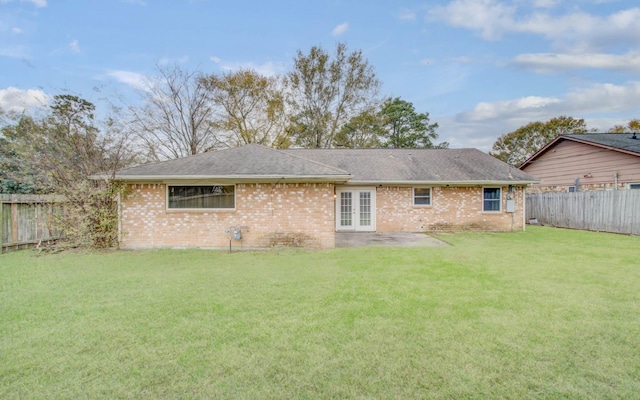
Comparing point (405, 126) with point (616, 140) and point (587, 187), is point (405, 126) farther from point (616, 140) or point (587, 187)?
point (587, 187)

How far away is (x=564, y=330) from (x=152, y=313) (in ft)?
17.4

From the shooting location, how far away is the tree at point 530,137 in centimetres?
3183

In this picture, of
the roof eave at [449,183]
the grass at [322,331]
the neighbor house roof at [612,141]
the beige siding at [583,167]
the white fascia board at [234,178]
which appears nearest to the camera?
the grass at [322,331]

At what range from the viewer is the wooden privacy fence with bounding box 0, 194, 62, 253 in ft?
28.6

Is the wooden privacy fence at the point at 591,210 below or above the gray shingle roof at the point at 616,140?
below

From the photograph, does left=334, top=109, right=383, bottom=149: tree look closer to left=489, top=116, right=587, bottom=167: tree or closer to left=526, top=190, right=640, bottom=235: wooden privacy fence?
Answer: left=526, top=190, right=640, bottom=235: wooden privacy fence

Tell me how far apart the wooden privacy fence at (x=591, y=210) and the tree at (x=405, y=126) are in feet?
49.8

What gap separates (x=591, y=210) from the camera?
13.5m

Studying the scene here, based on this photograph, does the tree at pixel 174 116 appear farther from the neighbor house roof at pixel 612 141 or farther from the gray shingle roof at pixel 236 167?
the neighbor house roof at pixel 612 141

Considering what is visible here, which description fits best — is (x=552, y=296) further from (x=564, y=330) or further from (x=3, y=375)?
(x=3, y=375)

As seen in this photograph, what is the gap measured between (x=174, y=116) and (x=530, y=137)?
1418 inches

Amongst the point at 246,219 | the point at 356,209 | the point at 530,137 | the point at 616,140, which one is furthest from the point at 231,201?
the point at 530,137

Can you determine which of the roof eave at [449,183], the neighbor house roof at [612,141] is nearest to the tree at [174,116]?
the roof eave at [449,183]

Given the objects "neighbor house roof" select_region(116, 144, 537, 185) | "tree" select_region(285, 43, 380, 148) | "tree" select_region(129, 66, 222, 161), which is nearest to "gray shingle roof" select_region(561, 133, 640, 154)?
"neighbor house roof" select_region(116, 144, 537, 185)
